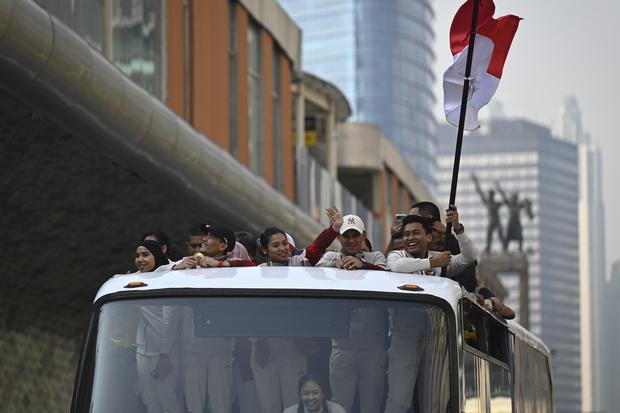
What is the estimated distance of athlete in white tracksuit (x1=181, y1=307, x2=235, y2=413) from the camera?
8938 mm

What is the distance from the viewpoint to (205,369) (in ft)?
29.7

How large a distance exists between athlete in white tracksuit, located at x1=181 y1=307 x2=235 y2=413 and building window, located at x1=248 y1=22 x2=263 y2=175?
22.3 m

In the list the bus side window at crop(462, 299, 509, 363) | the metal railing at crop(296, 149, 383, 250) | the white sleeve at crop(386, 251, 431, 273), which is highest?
the metal railing at crop(296, 149, 383, 250)

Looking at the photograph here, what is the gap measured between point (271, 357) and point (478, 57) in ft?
13.1

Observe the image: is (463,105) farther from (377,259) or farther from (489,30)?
(489,30)

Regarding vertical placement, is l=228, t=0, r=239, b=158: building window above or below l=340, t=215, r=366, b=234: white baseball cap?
above

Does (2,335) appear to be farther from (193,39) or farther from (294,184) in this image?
(294,184)

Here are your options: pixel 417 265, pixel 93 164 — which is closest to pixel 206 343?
pixel 417 265

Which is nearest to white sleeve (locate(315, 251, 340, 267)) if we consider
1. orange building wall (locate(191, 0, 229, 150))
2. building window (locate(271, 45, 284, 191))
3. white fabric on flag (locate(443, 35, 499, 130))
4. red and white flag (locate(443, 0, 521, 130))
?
red and white flag (locate(443, 0, 521, 130))

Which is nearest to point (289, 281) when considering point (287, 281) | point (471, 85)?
point (287, 281)

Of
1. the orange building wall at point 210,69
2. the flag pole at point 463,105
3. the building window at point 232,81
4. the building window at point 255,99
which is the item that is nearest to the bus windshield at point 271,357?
the flag pole at point 463,105

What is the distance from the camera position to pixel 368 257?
1050cm

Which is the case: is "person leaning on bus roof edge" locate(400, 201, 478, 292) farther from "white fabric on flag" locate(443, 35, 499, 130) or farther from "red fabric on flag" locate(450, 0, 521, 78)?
"red fabric on flag" locate(450, 0, 521, 78)

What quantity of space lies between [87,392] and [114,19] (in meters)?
12.5
